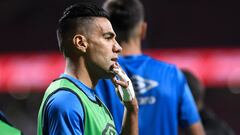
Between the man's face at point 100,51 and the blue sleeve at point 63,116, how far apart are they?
0.31 m

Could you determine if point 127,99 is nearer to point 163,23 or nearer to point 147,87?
point 147,87

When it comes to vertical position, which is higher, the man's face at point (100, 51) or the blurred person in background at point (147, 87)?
the man's face at point (100, 51)

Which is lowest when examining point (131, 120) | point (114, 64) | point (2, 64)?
point (2, 64)

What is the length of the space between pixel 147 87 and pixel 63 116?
1.38 metres

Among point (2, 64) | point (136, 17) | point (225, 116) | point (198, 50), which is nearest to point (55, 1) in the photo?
point (2, 64)

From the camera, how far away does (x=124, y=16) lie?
15.3 feet

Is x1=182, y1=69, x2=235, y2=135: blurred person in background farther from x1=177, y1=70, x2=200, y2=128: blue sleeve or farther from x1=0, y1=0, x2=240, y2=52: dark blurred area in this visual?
x1=0, y1=0, x2=240, y2=52: dark blurred area

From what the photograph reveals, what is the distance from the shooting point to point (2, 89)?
14.3 m

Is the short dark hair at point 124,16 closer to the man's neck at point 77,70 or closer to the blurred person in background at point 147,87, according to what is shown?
the blurred person in background at point 147,87

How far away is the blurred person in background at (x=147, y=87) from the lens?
4.43 metres

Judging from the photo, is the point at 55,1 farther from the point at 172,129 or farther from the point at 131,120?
the point at 131,120

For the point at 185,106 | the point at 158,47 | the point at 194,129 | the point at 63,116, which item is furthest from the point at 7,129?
the point at 158,47

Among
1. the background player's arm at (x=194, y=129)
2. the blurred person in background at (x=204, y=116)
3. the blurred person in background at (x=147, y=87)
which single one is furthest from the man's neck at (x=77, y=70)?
the blurred person in background at (x=204, y=116)

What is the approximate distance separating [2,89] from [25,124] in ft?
3.98
